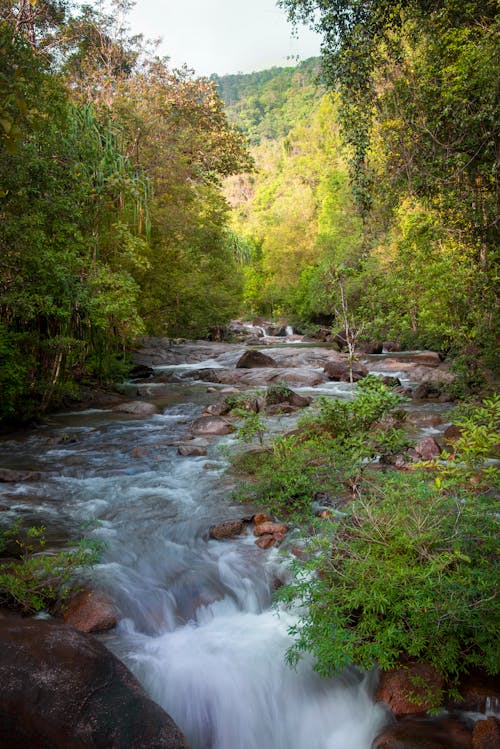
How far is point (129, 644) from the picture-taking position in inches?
154

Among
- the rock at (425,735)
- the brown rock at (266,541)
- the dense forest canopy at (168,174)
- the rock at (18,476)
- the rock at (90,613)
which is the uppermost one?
the dense forest canopy at (168,174)

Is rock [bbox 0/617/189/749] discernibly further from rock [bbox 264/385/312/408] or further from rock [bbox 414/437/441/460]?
rock [bbox 264/385/312/408]

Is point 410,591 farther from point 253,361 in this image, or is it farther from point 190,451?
point 253,361

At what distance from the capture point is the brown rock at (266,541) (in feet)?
17.2

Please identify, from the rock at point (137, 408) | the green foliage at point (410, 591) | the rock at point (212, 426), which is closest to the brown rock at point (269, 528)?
the green foliage at point (410, 591)

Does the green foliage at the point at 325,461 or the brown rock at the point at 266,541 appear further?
the green foliage at the point at 325,461

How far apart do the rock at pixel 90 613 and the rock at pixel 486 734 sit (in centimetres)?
262

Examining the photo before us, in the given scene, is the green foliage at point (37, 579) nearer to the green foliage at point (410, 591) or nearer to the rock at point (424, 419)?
the green foliage at point (410, 591)

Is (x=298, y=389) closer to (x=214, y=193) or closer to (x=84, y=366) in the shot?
(x=84, y=366)

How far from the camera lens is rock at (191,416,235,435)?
1027 centimetres

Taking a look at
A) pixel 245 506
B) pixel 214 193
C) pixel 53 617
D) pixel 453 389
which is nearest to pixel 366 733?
pixel 53 617

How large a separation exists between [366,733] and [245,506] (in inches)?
124

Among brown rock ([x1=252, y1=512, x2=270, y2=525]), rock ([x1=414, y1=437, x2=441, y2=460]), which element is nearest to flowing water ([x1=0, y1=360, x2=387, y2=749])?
brown rock ([x1=252, y1=512, x2=270, y2=525])

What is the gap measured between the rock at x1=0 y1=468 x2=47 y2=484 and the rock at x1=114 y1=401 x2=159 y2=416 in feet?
15.6
